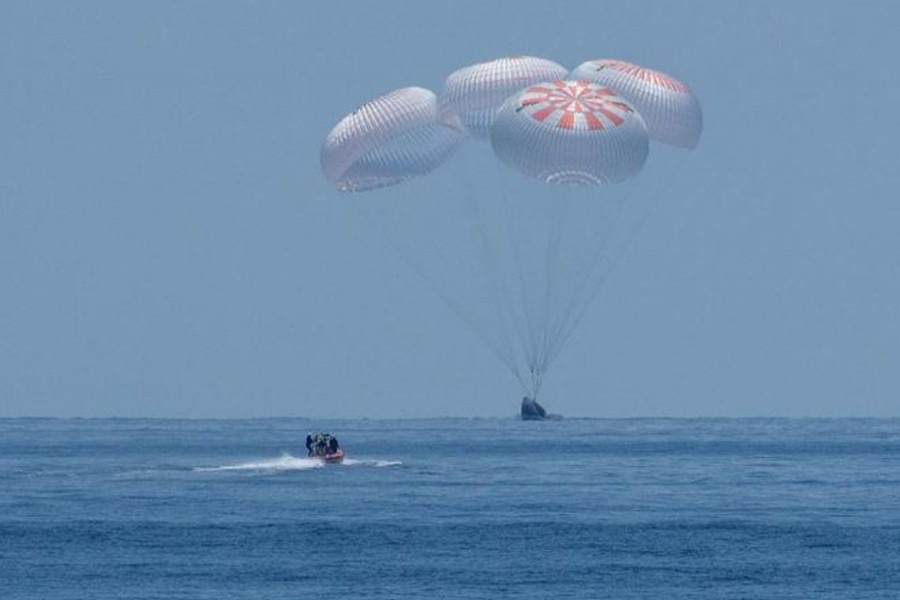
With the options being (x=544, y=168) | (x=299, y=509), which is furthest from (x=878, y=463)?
(x=299, y=509)

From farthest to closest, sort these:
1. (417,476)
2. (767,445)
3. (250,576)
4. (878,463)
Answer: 1. (767,445)
2. (878,463)
3. (417,476)
4. (250,576)

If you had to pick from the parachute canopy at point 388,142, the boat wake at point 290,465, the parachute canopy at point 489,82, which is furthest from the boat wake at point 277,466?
the parachute canopy at point 489,82

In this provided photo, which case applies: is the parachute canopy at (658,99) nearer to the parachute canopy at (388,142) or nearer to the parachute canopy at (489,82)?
the parachute canopy at (489,82)

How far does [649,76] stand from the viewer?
64.3 metres

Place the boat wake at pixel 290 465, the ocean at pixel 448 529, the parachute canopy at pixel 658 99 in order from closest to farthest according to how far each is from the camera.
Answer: the ocean at pixel 448 529
the parachute canopy at pixel 658 99
the boat wake at pixel 290 465

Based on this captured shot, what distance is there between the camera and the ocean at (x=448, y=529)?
4247 centimetres

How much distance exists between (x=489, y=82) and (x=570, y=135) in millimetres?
5566

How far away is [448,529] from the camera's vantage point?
51.1 metres

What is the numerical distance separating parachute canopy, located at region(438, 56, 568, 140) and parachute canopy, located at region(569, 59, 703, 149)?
1.21m

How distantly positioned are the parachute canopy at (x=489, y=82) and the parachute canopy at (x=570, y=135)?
9.34 ft

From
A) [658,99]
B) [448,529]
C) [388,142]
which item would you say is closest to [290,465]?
[388,142]

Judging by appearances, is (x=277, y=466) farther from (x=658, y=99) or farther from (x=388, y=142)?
(x=658, y=99)

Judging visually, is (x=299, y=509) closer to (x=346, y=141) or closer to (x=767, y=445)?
(x=346, y=141)

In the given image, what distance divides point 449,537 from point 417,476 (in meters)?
20.2
